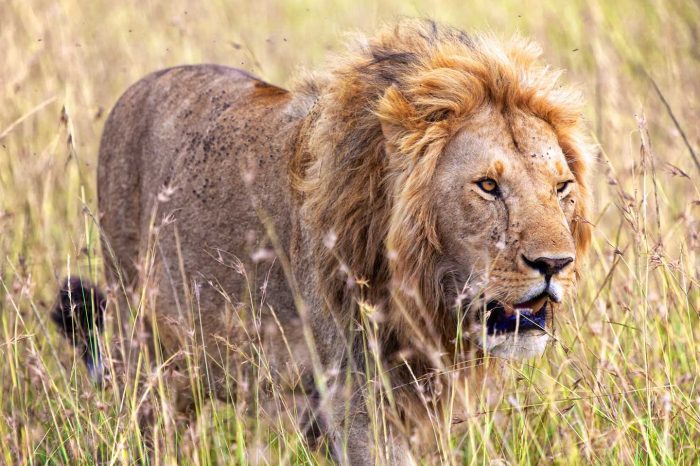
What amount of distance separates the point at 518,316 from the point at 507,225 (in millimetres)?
300

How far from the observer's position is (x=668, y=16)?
756 centimetres

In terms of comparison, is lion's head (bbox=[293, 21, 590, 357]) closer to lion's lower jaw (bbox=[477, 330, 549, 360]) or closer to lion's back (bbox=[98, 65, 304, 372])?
lion's lower jaw (bbox=[477, 330, 549, 360])

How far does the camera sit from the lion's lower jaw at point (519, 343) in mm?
3006

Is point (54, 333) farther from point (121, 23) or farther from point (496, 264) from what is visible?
point (121, 23)

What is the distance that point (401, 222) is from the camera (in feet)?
10.2

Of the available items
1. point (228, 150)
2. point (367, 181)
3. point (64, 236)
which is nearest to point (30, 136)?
point (64, 236)

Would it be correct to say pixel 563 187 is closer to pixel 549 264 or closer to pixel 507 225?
pixel 507 225

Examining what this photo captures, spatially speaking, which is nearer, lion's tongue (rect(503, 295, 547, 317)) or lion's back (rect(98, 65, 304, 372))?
lion's tongue (rect(503, 295, 547, 317))

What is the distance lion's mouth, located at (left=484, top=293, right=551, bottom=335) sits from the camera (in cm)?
291

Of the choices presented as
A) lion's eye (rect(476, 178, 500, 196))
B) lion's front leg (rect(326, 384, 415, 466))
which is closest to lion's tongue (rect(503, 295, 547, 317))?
lion's eye (rect(476, 178, 500, 196))

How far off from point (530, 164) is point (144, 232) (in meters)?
1.88

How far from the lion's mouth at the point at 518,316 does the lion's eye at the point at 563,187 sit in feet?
1.07

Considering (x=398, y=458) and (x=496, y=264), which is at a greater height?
(x=496, y=264)

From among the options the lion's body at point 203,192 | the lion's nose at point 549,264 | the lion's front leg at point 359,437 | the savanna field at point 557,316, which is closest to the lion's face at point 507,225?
the lion's nose at point 549,264
